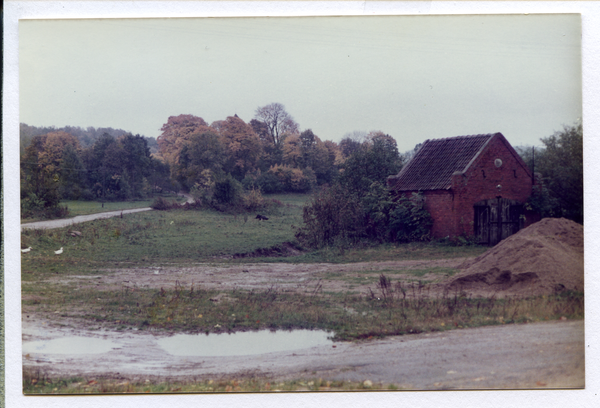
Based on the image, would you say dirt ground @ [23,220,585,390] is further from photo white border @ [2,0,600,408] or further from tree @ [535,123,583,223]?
tree @ [535,123,583,223]

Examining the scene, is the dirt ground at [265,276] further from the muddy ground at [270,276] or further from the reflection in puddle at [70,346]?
the reflection in puddle at [70,346]

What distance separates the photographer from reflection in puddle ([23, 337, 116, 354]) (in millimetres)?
7832

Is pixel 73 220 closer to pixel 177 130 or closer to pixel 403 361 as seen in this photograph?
pixel 177 130

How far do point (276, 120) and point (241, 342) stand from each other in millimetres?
6151

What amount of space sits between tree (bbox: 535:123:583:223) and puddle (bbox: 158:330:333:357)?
5.96 metres

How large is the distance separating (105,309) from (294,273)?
4.61m

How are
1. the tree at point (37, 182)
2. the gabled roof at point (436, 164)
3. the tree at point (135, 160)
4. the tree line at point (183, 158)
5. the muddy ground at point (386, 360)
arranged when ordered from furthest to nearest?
the gabled roof at point (436, 164), the tree at point (135, 160), the tree line at point (183, 158), the tree at point (37, 182), the muddy ground at point (386, 360)

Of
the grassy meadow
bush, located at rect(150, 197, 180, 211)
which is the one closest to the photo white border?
the grassy meadow

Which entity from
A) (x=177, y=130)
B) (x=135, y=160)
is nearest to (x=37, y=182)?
(x=135, y=160)

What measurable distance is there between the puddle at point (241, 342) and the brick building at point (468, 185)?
8407 mm

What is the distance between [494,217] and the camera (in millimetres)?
14477

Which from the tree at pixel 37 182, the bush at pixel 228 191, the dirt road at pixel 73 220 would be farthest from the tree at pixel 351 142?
the tree at pixel 37 182

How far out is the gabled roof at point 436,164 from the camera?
49.1 ft

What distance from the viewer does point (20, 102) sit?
319 inches
